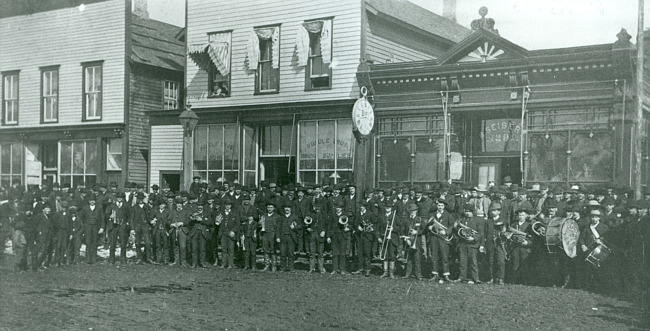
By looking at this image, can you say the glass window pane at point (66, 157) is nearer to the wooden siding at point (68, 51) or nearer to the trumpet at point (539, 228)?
the wooden siding at point (68, 51)

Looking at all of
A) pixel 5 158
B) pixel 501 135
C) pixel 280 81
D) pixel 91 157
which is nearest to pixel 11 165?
pixel 5 158

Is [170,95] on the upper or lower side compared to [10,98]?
upper

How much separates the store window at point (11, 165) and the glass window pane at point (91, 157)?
3.98 meters

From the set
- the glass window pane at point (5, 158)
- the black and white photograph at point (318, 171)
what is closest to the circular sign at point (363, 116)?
the black and white photograph at point (318, 171)

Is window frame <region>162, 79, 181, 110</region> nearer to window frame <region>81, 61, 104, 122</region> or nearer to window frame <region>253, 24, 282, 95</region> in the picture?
window frame <region>81, 61, 104, 122</region>

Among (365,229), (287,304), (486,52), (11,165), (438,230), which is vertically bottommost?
(287,304)

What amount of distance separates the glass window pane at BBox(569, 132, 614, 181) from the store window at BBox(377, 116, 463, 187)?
3.46 meters

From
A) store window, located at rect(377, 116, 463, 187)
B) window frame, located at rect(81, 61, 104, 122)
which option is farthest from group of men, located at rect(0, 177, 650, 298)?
window frame, located at rect(81, 61, 104, 122)

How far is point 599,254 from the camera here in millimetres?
12672

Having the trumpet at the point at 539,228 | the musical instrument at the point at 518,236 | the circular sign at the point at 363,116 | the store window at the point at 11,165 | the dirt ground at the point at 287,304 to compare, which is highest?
the circular sign at the point at 363,116

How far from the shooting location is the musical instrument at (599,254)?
1266 cm

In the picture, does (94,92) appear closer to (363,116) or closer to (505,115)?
(363,116)

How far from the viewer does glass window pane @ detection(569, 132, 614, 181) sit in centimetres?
1709

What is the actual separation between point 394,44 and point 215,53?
6601mm
